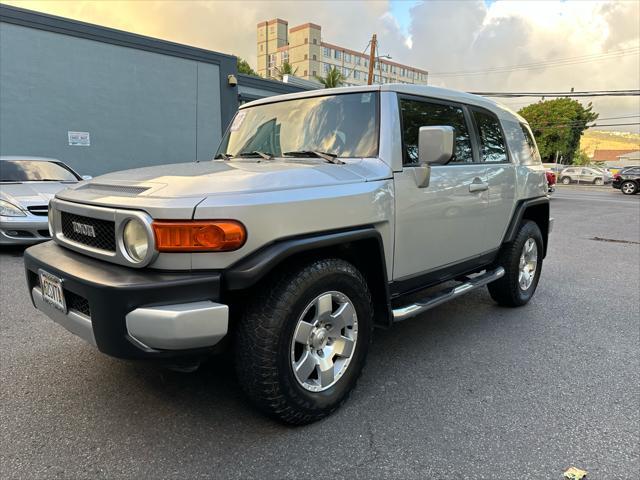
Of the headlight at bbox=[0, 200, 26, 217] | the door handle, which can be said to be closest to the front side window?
the door handle

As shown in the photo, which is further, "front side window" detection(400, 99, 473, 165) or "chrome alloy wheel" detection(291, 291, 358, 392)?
"front side window" detection(400, 99, 473, 165)

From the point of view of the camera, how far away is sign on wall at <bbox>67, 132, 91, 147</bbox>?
11984 millimetres

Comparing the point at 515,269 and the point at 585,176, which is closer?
the point at 515,269

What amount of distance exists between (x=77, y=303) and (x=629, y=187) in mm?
30042

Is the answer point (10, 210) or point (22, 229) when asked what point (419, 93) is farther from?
point (10, 210)

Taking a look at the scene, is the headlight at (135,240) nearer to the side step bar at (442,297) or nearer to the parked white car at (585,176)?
the side step bar at (442,297)

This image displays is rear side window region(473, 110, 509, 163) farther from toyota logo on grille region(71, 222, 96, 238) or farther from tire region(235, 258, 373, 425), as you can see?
toyota logo on grille region(71, 222, 96, 238)

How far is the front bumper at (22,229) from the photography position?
620 cm

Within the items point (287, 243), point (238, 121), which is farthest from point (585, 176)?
point (287, 243)

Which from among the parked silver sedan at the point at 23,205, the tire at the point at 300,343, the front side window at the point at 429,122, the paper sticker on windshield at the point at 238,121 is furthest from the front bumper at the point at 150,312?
the parked silver sedan at the point at 23,205

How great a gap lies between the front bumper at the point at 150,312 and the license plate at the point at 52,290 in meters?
0.17

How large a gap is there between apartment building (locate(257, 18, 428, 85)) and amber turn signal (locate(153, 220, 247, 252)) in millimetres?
96127

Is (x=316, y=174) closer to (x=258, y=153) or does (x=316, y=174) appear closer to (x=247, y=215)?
(x=247, y=215)

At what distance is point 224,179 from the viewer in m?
2.37
